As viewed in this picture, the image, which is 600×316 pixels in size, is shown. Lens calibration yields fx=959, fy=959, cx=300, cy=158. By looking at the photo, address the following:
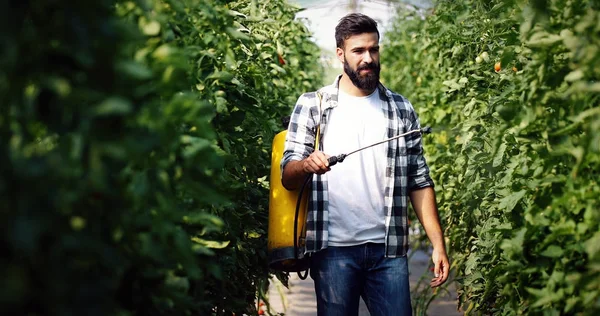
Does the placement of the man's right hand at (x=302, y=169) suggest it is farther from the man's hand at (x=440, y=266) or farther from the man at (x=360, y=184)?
the man's hand at (x=440, y=266)

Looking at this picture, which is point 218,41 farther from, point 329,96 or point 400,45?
point 400,45

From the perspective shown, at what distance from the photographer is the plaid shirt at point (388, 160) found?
3707 millimetres

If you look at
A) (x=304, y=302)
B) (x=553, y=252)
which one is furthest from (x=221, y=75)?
(x=304, y=302)

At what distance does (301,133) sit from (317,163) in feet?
1.15

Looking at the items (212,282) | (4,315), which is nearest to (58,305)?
(4,315)

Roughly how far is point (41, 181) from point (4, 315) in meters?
0.26

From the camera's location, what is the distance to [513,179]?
3281mm

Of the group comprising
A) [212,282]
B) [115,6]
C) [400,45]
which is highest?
[400,45]

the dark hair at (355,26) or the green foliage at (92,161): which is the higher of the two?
the dark hair at (355,26)

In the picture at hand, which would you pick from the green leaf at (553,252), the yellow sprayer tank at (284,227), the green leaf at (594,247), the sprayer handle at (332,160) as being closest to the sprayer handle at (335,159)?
the sprayer handle at (332,160)

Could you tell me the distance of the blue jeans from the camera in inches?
144

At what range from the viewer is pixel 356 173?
3.77 metres

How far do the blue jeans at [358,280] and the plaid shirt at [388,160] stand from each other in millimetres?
50

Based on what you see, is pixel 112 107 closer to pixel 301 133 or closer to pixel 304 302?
pixel 301 133
